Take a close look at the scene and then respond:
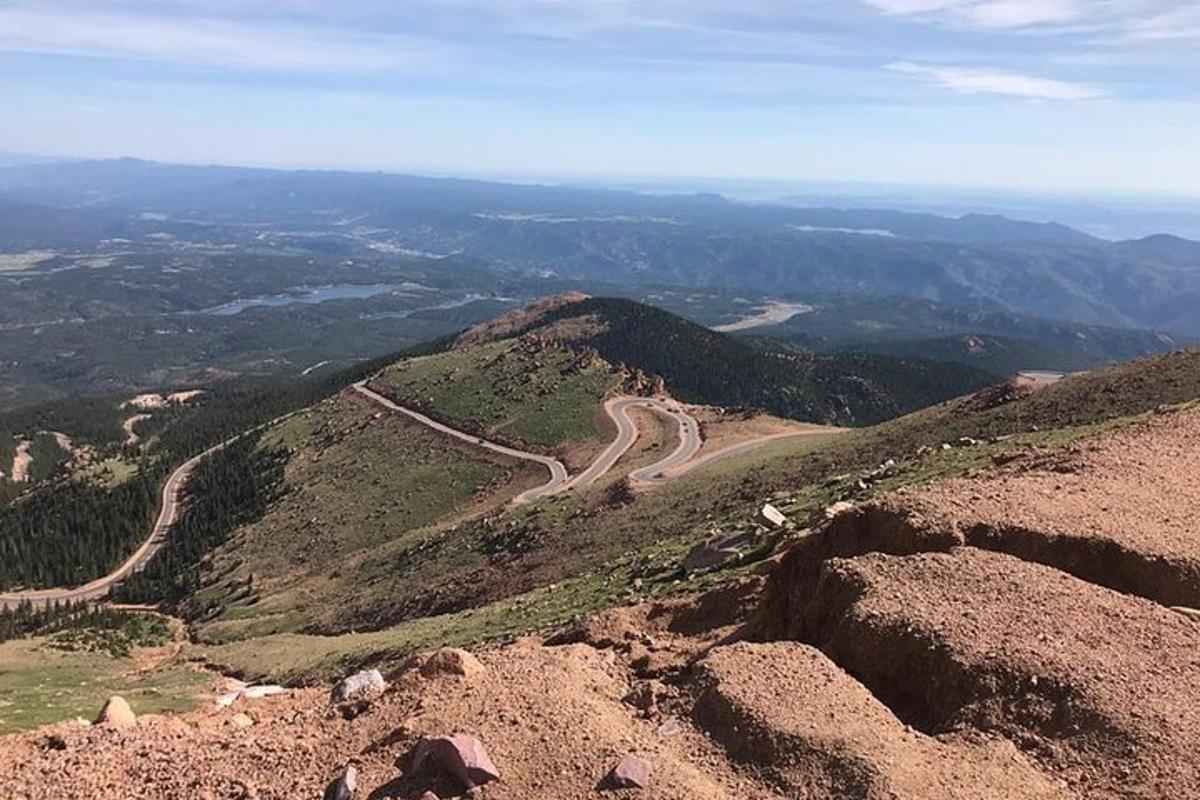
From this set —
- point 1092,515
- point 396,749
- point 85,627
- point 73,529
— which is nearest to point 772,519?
point 1092,515

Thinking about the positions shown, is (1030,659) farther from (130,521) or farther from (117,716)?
(130,521)

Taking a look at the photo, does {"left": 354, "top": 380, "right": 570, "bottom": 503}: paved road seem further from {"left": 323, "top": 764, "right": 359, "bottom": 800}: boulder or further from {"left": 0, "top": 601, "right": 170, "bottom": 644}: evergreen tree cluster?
{"left": 323, "top": 764, "right": 359, "bottom": 800}: boulder

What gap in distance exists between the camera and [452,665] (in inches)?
753

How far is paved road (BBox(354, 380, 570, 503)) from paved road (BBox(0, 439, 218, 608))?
37.3 m

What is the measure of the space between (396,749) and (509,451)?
9884 centimetres

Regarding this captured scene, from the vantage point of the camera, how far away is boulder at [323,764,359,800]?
594 inches

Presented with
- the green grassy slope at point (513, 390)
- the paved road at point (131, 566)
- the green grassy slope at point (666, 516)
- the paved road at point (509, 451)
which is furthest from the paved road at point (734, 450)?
the paved road at point (131, 566)

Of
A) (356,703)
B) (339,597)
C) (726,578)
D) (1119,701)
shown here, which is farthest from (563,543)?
(1119,701)

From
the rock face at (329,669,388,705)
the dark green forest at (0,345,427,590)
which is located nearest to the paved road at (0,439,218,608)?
the dark green forest at (0,345,427,590)

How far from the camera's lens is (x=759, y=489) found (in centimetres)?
5956

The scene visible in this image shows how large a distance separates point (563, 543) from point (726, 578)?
34469 millimetres

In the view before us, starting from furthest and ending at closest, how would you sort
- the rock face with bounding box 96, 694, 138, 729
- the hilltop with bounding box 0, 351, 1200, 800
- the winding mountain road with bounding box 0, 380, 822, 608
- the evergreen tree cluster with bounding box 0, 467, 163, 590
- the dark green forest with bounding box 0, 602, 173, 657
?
the evergreen tree cluster with bounding box 0, 467, 163, 590 < the winding mountain road with bounding box 0, 380, 822, 608 < the dark green forest with bounding box 0, 602, 173, 657 < the rock face with bounding box 96, 694, 138, 729 < the hilltop with bounding box 0, 351, 1200, 800

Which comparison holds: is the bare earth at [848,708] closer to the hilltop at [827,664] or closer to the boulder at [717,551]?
the hilltop at [827,664]

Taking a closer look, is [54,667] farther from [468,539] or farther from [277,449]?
[277,449]
